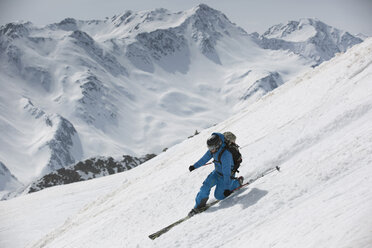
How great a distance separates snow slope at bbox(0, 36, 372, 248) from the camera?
27.7ft

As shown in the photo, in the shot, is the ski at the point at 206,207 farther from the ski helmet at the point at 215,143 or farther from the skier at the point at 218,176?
the ski helmet at the point at 215,143

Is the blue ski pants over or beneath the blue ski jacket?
beneath

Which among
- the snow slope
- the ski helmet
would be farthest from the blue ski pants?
the ski helmet

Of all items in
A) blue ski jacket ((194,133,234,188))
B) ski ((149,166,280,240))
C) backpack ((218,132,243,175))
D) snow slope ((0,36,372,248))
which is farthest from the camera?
backpack ((218,132,243,175))

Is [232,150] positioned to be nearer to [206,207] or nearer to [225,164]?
[225,164]

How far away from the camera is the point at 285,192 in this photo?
1066cm

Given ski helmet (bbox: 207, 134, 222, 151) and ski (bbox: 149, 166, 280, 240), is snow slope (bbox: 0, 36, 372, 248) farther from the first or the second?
ski helmet (bbox: 207, 134, 222, 151)

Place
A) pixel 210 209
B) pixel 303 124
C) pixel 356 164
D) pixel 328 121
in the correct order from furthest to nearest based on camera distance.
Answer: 1. pixel 303 124
2. pixel 328 121
3. pixel 210 209
4. pixel 356 164

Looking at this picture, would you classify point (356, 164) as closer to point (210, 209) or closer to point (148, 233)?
point (210, 209)

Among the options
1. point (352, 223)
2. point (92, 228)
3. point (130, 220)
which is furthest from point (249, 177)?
point (92, 228)

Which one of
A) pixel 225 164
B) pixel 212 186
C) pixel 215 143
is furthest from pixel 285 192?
pixel 215 143

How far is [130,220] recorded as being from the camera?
13.4m

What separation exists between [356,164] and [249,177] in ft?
12.3

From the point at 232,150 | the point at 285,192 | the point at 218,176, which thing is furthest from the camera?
the point at 218,176
